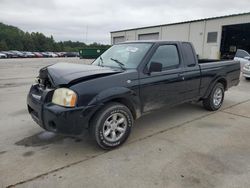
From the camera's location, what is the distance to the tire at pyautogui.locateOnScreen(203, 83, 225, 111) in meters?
5.41

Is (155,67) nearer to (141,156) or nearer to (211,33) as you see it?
(141,156)

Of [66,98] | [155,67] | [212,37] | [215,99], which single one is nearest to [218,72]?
[215,99]

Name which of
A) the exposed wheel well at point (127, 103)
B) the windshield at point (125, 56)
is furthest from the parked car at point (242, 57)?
the exposed wheel well at point (127, 103)

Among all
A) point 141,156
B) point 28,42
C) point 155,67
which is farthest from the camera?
point 28,42

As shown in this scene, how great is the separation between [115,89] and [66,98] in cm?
74

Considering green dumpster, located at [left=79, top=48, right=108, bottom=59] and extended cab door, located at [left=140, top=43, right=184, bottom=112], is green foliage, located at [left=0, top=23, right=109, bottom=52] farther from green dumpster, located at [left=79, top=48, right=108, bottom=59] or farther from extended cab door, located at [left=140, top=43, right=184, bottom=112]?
extended cab door, located at [left=140, top=43, right=184, bottom=112]

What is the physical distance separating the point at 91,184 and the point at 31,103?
1.76 meters

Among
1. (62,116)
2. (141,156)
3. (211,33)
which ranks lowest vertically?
(141,156)

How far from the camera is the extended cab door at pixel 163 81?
383cm

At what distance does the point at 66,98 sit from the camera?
3.04 meters

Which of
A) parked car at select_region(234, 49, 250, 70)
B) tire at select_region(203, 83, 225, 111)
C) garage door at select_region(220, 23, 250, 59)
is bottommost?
tire at select_region(203, 83, 225, 111)

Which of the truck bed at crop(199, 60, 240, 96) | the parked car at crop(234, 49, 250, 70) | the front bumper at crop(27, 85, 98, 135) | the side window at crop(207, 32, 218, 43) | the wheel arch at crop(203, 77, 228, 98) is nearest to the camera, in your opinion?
the front bumper at crop(27, 85, 98, 135)

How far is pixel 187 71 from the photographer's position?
181 inches

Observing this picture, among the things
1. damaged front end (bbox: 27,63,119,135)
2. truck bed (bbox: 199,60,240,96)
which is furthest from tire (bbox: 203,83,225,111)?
damaged front end (bbox: 27,63,119,135)
